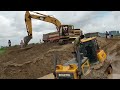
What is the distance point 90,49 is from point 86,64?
1.95 m

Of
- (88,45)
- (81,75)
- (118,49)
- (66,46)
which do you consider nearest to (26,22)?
(66,46)

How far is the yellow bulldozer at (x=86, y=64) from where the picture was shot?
9.88 m

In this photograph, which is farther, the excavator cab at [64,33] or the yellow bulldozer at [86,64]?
the excavator cab at [64,33]

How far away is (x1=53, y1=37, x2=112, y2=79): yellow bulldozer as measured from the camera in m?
9.88

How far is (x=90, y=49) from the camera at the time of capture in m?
13.0

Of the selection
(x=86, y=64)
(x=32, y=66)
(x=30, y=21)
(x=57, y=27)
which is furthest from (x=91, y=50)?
(x=57, y=27)

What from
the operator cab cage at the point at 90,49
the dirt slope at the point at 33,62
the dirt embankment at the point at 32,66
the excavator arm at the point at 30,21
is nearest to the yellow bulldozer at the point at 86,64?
the operator cab cage at the point at 90,49

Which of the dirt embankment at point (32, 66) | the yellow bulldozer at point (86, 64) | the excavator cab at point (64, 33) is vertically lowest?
the dirt embankment at point (32, 66)

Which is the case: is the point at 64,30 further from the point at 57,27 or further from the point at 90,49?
the point at 90,49

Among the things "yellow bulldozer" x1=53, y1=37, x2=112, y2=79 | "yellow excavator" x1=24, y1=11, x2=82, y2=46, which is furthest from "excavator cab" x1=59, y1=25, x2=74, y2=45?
"yellow bulldozer" x1=53, y1=37, x2=112, y2=79

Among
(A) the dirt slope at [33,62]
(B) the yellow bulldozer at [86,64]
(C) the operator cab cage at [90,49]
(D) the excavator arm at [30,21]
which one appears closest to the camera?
(B) the yellow bulldozer at [86,64]

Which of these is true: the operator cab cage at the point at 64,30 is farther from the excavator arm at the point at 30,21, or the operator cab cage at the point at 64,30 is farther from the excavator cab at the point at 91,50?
the excavator cab at the point at 91,50

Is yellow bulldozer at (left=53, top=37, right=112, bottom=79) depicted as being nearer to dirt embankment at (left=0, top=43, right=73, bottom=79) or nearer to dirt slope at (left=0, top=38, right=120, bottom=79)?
dirt slope at (left=0, top=38, right=120, bottom=79)
